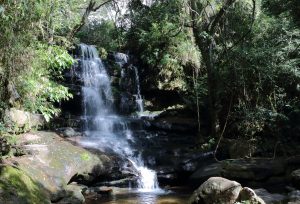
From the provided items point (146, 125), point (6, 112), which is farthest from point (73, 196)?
point (146, 125)

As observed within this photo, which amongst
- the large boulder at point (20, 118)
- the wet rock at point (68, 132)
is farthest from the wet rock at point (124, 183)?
the wet rock at point (68, 132)

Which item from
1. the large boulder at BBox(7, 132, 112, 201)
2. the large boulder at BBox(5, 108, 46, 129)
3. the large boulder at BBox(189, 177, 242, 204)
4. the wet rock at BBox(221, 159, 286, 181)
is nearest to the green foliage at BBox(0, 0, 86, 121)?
the large boulder at BBox(5, 108, 46, 129)

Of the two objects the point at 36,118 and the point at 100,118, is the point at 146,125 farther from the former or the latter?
the point at 36,118

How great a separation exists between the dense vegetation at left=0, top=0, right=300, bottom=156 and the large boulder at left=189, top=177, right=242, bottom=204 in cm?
380

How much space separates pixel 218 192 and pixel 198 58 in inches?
393

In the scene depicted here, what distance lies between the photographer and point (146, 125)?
1424cm

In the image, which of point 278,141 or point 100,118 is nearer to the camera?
point 278,141

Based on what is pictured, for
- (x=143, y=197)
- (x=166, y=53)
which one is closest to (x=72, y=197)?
(x=143, y=197)

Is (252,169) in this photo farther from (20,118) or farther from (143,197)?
(20,118)

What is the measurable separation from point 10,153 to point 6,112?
926 millimetres

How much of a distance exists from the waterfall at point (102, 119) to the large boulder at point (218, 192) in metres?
3.34

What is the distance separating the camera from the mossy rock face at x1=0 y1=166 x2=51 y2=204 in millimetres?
6145

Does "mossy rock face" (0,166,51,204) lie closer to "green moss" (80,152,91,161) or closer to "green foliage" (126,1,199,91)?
"green moss" (80,152,91,161)

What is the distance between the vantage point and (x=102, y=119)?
566 inches
